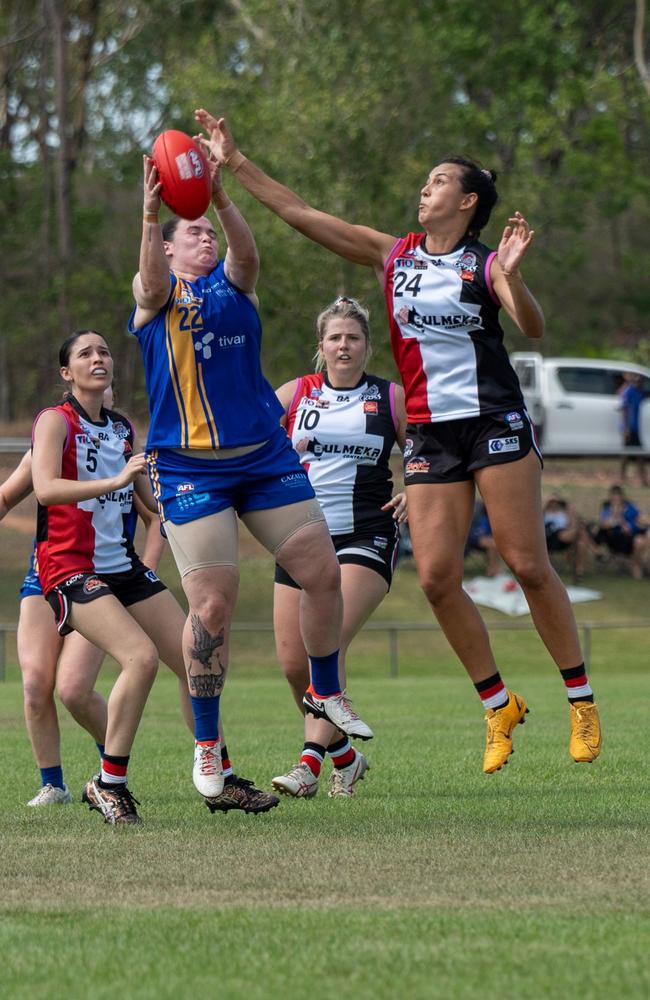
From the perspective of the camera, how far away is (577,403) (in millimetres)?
30203

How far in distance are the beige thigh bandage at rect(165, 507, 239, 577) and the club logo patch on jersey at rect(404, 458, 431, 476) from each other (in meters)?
0.95

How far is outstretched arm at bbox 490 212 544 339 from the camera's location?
6242 millimetres

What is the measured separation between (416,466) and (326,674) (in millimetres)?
981

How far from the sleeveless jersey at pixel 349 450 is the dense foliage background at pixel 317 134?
21.9 meters

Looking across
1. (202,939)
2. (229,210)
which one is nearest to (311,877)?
(202,939)

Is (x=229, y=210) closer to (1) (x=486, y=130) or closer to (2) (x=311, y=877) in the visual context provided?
(2) (x=311, y=877)

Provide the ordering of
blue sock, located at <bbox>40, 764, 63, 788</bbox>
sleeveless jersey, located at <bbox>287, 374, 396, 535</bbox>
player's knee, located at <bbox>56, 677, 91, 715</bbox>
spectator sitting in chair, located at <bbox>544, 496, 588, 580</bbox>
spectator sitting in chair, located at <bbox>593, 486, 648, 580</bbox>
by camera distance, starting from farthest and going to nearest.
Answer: spectator sitting in chair, located at <bbox>593, 486, 648, 580</bbox> → spectator sitting in chair, located at <bbox>544, 496, 588, 580</bbox> → sleeveless jersey, located at <bbox>287, 374, 396, 535</bbox> → blue sock, located at <bbox>40, 764, 63, 788</bbox> → player's knee, located at <bbox>56, 677, 91, 715</bbox>

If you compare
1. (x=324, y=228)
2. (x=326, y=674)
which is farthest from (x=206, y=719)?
(x=324, y=228)

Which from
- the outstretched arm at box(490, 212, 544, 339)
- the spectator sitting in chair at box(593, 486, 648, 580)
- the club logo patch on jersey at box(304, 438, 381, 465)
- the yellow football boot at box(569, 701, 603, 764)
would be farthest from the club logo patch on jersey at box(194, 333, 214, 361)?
the spectator sitting in chair at box(593, 486, 648, 580)

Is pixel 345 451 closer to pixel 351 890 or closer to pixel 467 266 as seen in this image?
pixel 467 266

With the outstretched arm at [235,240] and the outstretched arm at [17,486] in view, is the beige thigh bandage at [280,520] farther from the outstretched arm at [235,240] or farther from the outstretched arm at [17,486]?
the outstretched arm at [17,486]

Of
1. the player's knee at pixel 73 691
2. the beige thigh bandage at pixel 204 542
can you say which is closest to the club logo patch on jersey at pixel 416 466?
the beige thigh bandage at pixel 204 542

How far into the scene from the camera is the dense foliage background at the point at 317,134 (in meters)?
30.2

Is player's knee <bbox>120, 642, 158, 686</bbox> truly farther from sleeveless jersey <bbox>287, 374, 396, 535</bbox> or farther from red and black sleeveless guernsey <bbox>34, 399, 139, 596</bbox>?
sleeveless jersey <bbox>287, 374, 396, 535</bbox>
